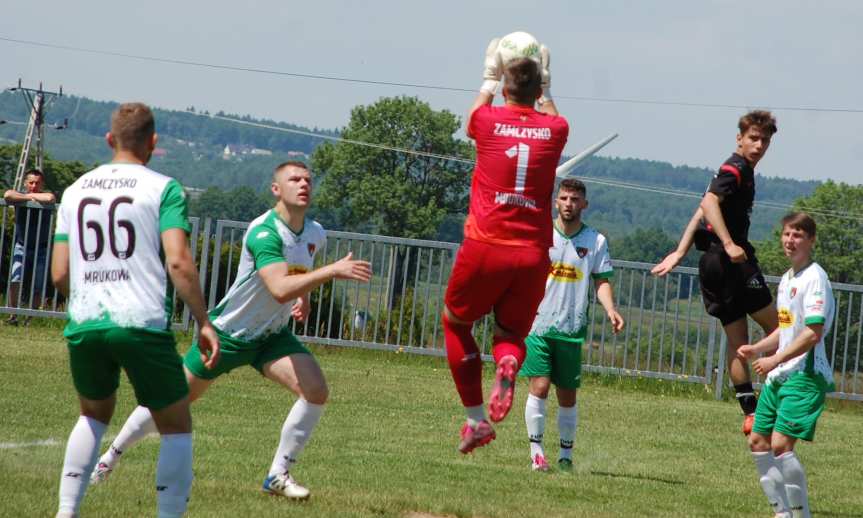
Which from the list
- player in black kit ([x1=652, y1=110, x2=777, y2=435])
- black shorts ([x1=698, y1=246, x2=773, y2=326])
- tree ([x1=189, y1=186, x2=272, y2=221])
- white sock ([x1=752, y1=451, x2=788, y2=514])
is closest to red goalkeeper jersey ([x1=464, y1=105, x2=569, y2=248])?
player in black kit ([x1=652, y1=110, x2=777, y2=435])

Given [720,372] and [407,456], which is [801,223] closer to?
[407,456]

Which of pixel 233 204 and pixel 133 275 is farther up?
pixel 133 275

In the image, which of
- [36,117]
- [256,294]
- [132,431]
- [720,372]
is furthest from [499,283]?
[36,117]

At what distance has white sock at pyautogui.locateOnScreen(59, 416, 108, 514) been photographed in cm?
627

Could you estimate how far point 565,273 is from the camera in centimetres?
1097

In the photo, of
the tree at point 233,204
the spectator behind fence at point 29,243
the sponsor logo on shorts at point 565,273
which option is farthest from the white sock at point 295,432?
the tree at point 233,204

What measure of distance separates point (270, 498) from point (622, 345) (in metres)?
11.8

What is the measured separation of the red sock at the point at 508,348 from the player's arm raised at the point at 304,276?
0.90m

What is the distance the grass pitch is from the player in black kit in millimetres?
1211

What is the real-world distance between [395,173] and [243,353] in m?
128

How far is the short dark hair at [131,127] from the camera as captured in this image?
19.8ft

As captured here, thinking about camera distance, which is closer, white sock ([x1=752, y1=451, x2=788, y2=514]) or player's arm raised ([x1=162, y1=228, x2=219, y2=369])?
player's arm raised ([x1=162, y1=228, x2=219, y2=369])

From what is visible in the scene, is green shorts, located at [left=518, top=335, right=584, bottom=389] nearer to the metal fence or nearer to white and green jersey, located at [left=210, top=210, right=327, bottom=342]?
white and green jersey, located at [left=210, top=210, right=327, bottom=342]

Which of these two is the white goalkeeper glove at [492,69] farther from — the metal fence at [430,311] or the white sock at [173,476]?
the metal fence at [430,311]
